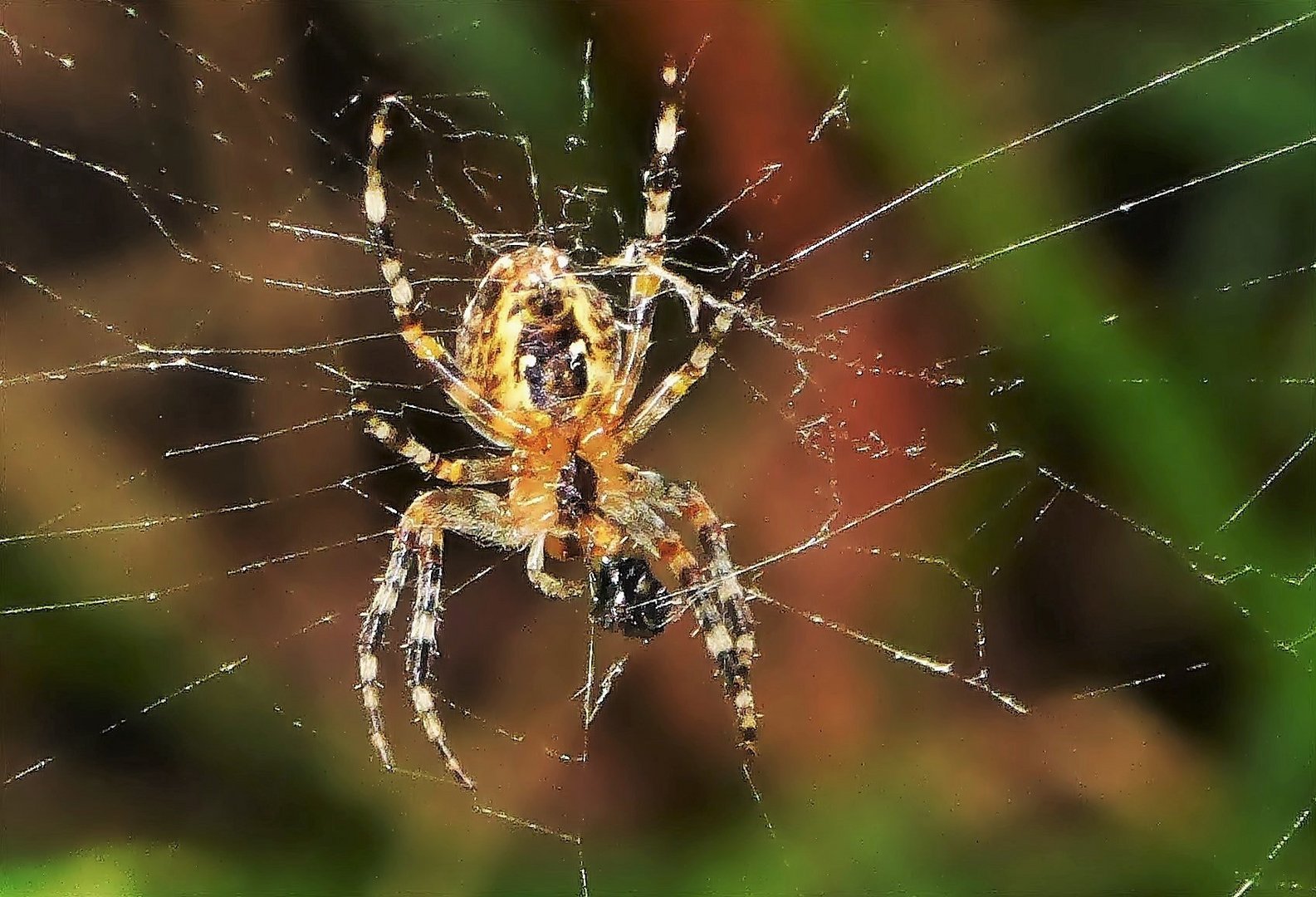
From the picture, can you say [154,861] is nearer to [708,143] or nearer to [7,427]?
[7,427]

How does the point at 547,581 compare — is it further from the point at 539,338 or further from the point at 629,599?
the point at 539,338

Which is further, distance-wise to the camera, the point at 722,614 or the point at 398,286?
the point at 722,614

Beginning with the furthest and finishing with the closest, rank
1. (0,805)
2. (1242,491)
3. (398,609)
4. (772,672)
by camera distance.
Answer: (772,672), (0,805), (1242,491), (398,609)

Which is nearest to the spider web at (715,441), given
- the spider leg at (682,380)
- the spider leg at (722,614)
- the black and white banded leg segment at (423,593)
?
the spider leg at (682,380)

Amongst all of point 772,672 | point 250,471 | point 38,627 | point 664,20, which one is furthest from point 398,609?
point 664,20

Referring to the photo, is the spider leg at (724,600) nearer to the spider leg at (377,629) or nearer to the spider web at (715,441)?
the spider web at (715,441)

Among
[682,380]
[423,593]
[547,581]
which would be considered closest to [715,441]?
[682,380]
